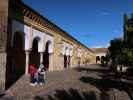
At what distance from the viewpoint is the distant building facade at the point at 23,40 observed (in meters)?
13.1

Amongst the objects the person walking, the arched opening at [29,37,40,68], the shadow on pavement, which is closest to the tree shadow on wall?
the shadow on pavement

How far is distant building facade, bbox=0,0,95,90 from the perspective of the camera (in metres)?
13.1

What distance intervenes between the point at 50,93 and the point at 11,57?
10.2 meters

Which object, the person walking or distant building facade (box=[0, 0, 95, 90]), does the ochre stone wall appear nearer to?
distant building facade (box=[0, 0, 95, 90])

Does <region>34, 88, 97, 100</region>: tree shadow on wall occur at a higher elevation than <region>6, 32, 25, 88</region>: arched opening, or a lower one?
lower

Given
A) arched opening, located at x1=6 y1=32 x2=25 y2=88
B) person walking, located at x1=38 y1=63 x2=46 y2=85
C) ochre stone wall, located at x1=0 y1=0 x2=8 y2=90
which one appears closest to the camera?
ochre stone wall, located at x1=0 y1=0 x2=8 y2=90

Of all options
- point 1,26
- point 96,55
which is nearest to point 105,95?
point 1,26

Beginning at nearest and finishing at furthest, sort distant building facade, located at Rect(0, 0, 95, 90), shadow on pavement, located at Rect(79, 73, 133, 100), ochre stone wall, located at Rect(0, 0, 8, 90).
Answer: ochre stone wall, located at Rect(0, 0, 8, 90) → distant building facade, located at Rect(0, 0, 95, 90) → shadow on pavement, located at Rect(79, 73, 133, 100)

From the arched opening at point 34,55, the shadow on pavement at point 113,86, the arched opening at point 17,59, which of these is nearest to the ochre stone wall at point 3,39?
the shadow on pavement at point 113,86

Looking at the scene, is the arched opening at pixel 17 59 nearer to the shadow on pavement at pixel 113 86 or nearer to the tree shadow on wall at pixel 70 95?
the shadow on pavement at pixel 113 86

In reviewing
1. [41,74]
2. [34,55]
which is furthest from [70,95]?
[34,55]

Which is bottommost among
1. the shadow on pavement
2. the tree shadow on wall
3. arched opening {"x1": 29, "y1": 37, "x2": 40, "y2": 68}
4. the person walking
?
the tree shadow on wall

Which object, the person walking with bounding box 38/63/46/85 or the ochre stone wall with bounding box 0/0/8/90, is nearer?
the ochre stone wall with bounding box 0/0/8/90

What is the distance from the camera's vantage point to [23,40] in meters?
19.9
